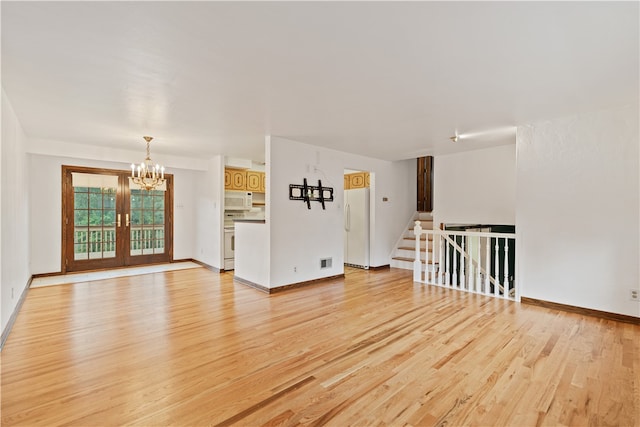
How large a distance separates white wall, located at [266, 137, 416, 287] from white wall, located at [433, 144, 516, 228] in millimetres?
1170

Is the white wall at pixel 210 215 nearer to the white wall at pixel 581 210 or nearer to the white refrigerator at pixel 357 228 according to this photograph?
the white refrigerator at pixel 357 228

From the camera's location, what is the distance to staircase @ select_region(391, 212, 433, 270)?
21.4 ft

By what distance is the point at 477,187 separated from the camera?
221 inches

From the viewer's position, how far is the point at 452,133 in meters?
4.36

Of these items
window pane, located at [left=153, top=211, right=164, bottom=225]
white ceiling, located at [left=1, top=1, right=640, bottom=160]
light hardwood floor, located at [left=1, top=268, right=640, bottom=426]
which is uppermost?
white ceiling, located at [left=1, top=1, right=640, bottom=160]

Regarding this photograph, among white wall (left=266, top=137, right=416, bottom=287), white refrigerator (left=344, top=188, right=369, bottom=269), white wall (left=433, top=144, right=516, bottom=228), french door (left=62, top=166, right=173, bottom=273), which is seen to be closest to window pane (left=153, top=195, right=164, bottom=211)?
french door (left=62, top=166, right=173, bottom=273)

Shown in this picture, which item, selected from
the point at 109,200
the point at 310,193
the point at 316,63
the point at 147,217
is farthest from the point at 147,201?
the point at 316,63

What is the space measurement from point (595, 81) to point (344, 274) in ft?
14.6

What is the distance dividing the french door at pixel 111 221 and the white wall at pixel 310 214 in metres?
3.62

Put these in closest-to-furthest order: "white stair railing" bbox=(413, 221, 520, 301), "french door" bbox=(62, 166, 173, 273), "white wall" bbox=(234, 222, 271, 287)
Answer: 1. "white stair railing" bbox=(413, 221, 520, 301)
2. "white wall" bbox=(234, 222, 271, 287)
3. "french door" bbox=(62, 166, 173, 273)

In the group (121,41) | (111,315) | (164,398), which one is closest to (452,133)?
(121,41)

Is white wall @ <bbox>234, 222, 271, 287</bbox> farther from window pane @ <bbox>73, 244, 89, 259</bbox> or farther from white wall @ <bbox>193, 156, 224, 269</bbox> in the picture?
window pane @ <bbox>73, 244, 89, 259</bbox>

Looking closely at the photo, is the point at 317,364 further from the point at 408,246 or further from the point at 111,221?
the point at 111,221

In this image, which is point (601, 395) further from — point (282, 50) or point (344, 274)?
point (344, 274)
